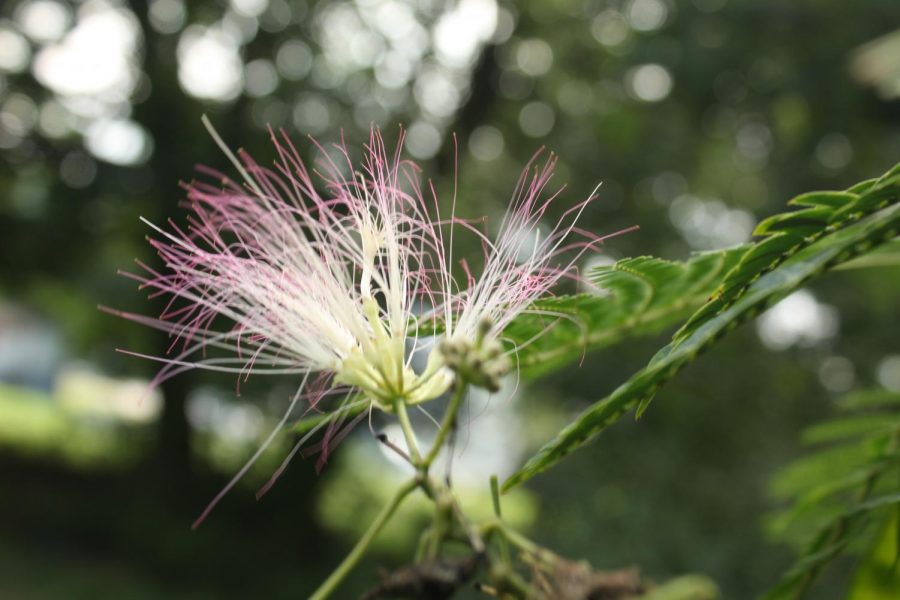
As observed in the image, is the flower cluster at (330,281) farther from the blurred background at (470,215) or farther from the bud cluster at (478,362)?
the blurred background at (470,215)

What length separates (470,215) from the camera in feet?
32.3

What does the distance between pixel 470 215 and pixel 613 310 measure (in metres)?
8.65

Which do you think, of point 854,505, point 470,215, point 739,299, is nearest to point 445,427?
point 739,299

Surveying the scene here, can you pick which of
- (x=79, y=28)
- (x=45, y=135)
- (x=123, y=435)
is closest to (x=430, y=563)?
(x=45, y=135)

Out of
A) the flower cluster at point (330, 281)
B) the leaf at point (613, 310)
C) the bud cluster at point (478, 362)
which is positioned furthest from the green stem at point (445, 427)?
the leaf at point (613, 310)

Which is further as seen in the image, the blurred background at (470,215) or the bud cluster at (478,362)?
the blurred background at (470,215)

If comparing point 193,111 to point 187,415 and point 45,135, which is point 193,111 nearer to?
point 45,135

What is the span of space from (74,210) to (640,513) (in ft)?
22.8

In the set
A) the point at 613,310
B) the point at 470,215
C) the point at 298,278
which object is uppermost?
the point at 298,278

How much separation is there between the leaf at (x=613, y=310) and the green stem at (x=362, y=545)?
0.42 metres

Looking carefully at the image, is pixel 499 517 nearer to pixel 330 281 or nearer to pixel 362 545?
pixel 362 545

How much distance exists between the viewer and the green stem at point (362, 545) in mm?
660

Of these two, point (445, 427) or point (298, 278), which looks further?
point (298, 278)

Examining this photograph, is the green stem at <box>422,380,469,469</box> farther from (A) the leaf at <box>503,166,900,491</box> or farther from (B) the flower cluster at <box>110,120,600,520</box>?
(B) the flower cluster at <box>110,120,600,520</box>
